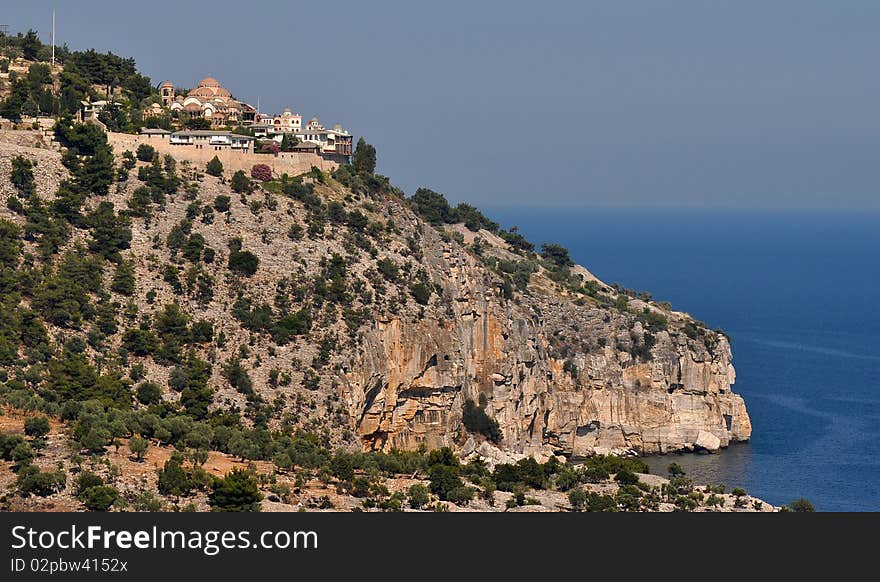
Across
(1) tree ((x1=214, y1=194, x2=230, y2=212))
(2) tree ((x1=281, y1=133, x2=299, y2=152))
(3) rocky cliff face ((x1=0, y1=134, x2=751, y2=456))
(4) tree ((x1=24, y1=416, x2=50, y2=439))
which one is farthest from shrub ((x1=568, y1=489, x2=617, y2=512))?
(2) tree ((x1=281, y1=133, x2=299, y2=152))

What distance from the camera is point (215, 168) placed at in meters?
91.5

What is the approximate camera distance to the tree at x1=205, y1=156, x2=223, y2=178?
3602 inches

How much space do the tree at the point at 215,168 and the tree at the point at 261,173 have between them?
199cm

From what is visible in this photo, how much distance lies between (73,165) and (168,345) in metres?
15.9

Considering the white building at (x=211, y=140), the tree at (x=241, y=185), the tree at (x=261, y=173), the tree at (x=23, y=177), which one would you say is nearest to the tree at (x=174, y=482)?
the tree at (x=23, y=177)

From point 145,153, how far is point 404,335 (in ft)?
61.3

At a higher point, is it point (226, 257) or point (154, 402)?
point (226, 257)

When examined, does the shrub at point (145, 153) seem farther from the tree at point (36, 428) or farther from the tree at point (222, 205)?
the tree at point (36, 428)

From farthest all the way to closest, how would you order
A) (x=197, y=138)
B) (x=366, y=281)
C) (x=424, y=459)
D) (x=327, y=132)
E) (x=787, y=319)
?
1. (x=787, y=319)
2. (x=327, y=132)
3. (x=197, y=138)
4. (x=366, y=281)
5. (x=424, y=459)

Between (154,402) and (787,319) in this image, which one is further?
(787,319)

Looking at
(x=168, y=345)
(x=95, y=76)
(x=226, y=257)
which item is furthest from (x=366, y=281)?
(x=95, y=76)

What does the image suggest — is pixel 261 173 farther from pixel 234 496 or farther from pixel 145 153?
pixel 234 496

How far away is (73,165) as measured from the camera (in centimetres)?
8788

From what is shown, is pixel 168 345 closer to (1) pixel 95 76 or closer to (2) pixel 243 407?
(2) pixel 243 407
